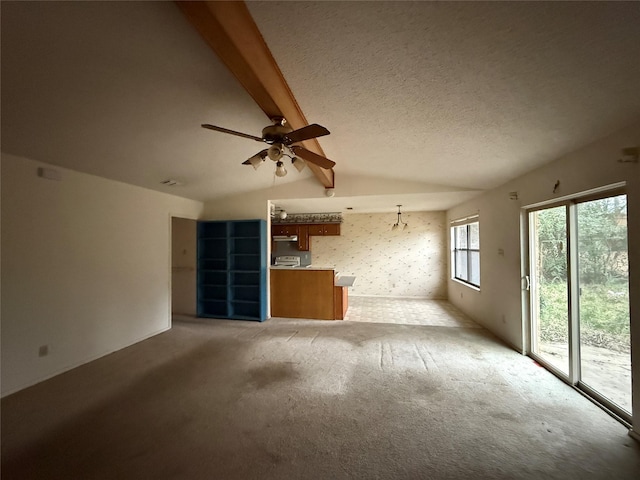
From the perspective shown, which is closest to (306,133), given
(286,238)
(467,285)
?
(467,285)

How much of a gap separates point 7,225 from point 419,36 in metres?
3.87

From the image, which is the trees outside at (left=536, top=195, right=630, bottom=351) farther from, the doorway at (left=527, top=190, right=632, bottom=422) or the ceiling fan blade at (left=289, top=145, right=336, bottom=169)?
the ceiling fan blade at (left=289, top=145, right=336, bottom=169)

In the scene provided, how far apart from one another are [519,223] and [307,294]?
142 inches

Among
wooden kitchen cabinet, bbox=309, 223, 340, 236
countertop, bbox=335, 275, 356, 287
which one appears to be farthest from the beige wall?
wooden kitchen cabinet, bbox=309, 223, 340, 236

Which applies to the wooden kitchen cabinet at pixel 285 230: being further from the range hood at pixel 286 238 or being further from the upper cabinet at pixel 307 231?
the range hood at pixel 286 238

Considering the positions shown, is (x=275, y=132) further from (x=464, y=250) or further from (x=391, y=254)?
(x=391, y=254)

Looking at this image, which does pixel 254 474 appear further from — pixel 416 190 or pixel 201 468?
pixel 416 190

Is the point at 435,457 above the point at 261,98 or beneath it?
beneath

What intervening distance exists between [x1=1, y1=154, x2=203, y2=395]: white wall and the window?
585cm

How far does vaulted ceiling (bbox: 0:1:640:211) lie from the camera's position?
4.20 ft

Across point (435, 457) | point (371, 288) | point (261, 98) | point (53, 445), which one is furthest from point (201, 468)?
point (371, 288)

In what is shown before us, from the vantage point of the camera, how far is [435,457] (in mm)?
1686

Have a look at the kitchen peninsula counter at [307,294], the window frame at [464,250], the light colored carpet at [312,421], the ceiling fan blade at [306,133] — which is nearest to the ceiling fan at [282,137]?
the ceiling fan blade at [306,133]

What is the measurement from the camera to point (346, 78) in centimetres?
184
